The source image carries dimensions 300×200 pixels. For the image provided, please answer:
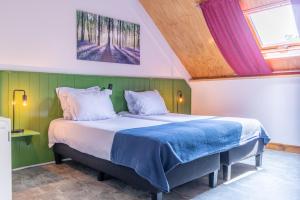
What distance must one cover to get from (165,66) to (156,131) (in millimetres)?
2717

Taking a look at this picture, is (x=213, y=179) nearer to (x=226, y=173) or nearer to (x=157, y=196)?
(x=226, y=173)

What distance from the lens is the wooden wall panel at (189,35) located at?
4.05 meters

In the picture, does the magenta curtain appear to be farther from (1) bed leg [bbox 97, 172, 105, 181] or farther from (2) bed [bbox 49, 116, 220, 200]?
(1) bed leg [bbox 97, 172, 105, 181]

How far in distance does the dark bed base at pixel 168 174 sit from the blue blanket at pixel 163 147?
0.08 m

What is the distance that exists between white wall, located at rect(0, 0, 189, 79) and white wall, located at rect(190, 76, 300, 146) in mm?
1495

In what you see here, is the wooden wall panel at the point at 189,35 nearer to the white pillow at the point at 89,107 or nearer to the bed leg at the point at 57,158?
the white pillow at the point at 89,107

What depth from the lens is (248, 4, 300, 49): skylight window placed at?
3463 millimetres

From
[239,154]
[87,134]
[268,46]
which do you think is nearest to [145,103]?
[87,134]

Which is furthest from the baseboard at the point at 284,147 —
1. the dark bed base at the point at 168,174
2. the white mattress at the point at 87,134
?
the white mattress at the point at 87,134

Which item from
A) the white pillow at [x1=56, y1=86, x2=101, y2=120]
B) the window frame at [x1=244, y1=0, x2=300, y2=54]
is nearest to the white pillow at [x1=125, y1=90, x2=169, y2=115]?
the white pillow at [x1=56, y1=86, x2=101, y2=120]

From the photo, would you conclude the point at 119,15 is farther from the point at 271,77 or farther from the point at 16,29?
the point at 271,77

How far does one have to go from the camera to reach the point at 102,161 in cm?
252

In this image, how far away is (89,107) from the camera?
3.21 meters

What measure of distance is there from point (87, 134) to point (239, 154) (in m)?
1.63
